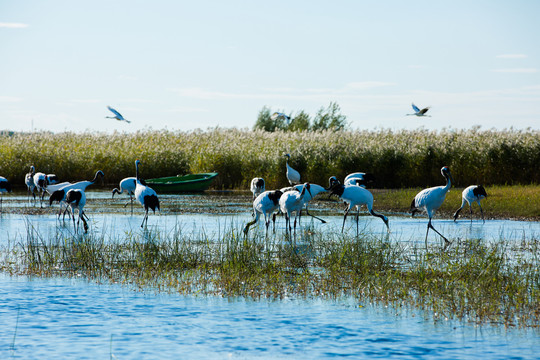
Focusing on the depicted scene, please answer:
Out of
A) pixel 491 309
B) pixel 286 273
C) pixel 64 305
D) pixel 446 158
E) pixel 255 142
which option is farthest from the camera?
pixel 255 142

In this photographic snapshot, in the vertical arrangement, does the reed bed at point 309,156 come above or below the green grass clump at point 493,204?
above

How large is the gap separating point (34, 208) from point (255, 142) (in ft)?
46.5

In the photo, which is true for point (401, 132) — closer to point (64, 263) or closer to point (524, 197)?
point (524, 197)

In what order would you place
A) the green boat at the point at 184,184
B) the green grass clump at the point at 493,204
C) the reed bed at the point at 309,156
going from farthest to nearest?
the reed bed at the point at 309,156 < the green boat at the point at 184,184 < the green grass clump at the point at 493,204

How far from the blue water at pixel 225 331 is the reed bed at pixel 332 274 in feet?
1.34

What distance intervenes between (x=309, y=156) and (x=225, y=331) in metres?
23.5

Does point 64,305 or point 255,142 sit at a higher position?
point 255,142

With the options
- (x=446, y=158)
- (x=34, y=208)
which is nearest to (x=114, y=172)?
(x=34, y=208)

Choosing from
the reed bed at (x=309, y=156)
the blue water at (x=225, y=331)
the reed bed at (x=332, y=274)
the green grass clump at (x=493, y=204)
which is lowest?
the blue water at (x=225, y=331)

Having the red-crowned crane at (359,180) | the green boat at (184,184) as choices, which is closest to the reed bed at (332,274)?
the red-crowned crane at (359,180)

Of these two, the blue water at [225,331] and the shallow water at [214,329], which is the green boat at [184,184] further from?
the blue water at [225,331]

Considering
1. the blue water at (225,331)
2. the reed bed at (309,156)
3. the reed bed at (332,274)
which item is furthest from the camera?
the reed bed at (309,156)

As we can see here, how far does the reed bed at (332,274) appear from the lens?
8.16 meters

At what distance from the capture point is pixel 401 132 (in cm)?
3481
